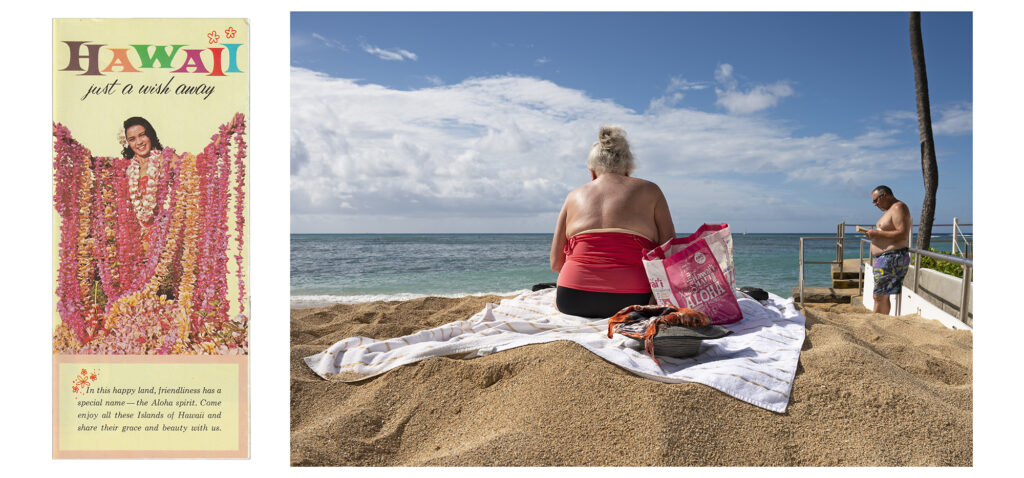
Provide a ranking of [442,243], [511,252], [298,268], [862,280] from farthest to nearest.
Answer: [442,243] → [511,252] → [298,268] → [862,280]

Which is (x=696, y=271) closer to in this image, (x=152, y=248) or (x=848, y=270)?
(x=152, y=248)

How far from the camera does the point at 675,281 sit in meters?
2.69

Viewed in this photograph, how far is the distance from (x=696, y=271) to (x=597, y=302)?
1.85ft

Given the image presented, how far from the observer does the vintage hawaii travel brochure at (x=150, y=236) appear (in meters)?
1.81

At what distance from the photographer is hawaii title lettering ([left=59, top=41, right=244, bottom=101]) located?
183 cm

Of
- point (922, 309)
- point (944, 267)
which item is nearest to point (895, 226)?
point (922, 309)

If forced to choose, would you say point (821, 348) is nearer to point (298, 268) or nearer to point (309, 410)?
point (309, 410)

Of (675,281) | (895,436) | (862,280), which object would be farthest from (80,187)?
(862,280)

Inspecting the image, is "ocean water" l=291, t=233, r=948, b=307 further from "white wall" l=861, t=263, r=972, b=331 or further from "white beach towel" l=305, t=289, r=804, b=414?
"white beach towel" l=305, t=289, r=804, b=414

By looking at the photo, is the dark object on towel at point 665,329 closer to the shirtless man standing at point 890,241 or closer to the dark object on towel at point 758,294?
the dark object on towel at point 758,294

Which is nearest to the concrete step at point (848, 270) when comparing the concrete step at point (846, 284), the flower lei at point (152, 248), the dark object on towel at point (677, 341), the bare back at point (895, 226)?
the concrete step at point (846, 284)

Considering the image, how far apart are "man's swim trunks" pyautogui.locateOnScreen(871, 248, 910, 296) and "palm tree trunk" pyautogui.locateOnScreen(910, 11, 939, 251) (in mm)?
2670

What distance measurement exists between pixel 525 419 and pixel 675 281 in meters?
1.27

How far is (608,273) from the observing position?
9.54 feet
